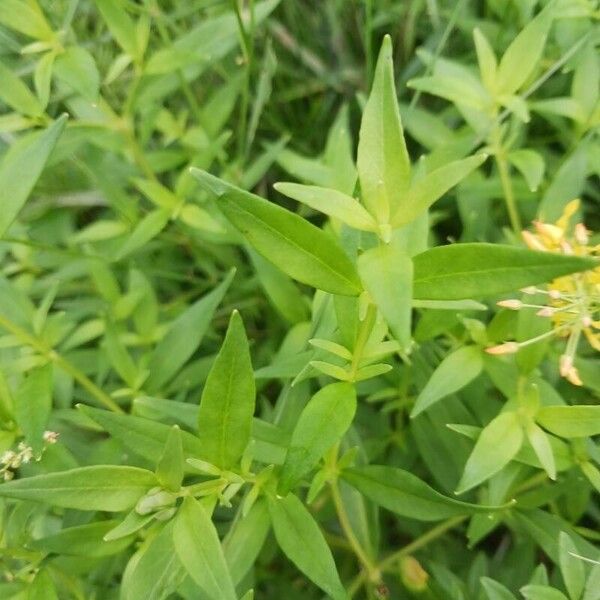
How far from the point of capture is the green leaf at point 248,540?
912 millimetres

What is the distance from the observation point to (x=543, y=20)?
3.57 feet

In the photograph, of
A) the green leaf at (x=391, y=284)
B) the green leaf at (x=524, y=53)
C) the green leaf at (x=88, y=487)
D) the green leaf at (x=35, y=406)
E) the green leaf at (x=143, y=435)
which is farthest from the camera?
the green leaf at (x=524, y=53)

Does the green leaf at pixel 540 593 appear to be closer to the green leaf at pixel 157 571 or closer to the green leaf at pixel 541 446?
the green leaf at pixel 541 446

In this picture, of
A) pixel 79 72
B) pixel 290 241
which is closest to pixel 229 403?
pixel 290 241

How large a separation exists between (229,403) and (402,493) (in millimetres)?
266

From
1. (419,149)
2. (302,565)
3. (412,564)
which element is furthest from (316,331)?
(419,149)

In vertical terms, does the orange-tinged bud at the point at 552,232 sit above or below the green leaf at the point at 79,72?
below

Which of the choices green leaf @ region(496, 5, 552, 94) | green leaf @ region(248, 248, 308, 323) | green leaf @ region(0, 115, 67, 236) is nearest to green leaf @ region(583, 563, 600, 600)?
green leaf @ region(248, 248, 308, 323)

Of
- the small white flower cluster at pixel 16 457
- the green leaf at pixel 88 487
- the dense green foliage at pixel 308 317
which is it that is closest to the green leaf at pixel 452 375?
the dense green foliage at pixel 308 317

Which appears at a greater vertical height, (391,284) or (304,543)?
(391,284)

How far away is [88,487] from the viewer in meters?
0.77

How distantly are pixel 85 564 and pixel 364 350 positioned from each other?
49 cm

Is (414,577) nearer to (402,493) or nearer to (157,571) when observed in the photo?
(402,493)

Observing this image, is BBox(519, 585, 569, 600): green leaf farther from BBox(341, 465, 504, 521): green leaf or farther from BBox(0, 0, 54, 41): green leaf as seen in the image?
BBox(0, 0, 54, 41): green leaf
